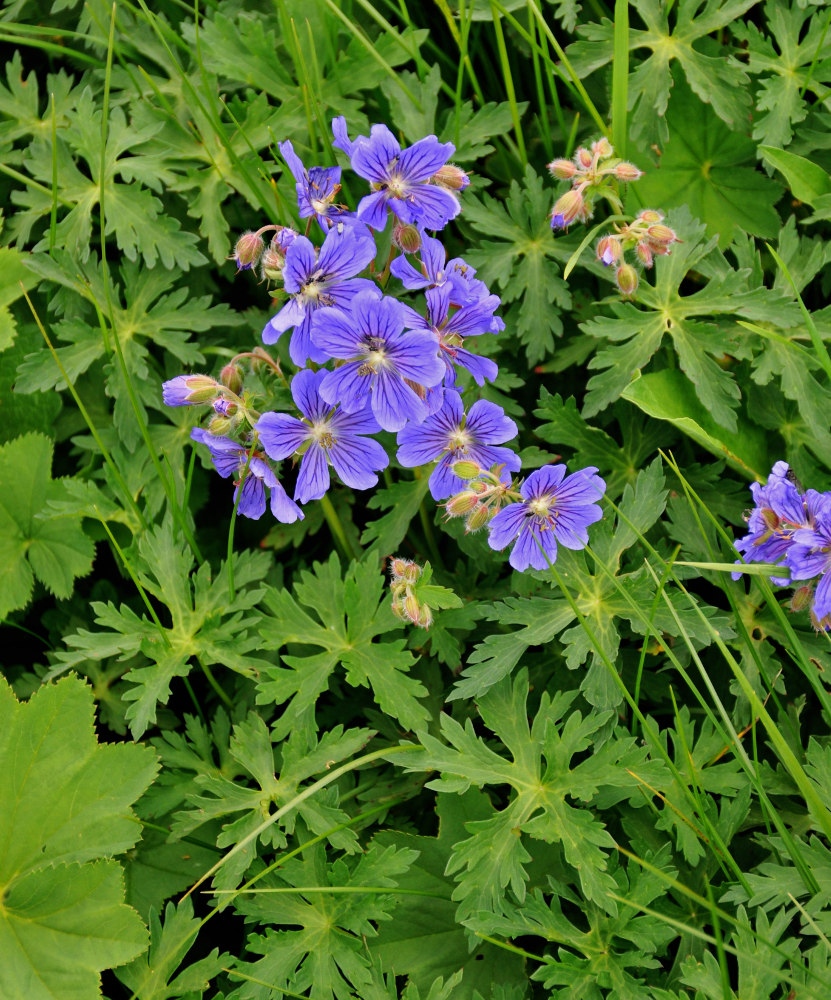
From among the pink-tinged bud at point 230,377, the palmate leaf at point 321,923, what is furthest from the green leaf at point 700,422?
the palmate leaf at point 321,923

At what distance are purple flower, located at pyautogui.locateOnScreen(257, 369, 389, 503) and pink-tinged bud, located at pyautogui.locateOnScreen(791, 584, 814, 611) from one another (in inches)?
43.7

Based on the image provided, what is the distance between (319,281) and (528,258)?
98 cm

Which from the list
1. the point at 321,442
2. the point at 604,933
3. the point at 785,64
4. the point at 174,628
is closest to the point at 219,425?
the point at 321,442

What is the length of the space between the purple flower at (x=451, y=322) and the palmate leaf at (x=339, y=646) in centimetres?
65

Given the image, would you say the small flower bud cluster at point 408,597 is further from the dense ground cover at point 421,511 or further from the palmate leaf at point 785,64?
the palmate leaf at point 785,64

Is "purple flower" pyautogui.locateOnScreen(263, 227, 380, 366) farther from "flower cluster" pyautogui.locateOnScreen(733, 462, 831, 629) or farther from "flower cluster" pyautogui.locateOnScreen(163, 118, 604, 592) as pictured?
"flower cluster" pyautogui.locateOnScreen(733, 462, 831, 629)

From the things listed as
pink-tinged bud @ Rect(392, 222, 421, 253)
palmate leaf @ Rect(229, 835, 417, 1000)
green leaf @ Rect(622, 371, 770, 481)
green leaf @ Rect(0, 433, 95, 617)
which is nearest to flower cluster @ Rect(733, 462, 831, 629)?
green leaf @ Rect(622, 371, 770, 481)

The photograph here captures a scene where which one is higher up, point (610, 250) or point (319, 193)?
point (319, 193)

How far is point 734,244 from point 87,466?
2.22 m

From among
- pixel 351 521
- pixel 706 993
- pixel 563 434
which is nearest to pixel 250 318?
pixel 351 521

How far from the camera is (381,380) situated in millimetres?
2010

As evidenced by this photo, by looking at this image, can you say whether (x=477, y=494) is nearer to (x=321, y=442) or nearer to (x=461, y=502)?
(x=461, y=502)

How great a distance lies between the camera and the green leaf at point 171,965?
2.34 m

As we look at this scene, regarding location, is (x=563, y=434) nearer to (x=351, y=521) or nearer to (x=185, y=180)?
(x=351, y=521)
